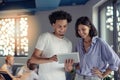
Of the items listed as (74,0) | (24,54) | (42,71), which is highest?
(74,0)

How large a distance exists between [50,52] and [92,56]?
0.35 meters

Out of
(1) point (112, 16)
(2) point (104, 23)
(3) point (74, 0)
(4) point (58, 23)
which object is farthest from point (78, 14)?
(4) point (58, 23)

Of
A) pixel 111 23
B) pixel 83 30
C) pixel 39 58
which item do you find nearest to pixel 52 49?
pixel 39 58

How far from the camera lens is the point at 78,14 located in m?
7.38

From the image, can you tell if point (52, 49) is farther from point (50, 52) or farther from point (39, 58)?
point (39, 58)

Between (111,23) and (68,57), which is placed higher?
(111,23)

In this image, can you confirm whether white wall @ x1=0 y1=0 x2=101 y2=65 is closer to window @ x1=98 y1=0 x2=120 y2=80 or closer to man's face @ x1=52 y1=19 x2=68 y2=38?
window @ x1=98 y1=0 x2=120 y2=80

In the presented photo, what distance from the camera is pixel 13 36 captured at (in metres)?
8.70

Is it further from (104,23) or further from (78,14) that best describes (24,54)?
(104,23)

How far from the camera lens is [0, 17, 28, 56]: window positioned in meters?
8.55

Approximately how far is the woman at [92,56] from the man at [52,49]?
0.10 metres

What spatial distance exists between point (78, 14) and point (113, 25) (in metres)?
2.13

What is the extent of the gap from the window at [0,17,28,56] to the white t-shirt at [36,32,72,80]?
6250 mm

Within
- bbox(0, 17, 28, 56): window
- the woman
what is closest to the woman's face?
the woman
